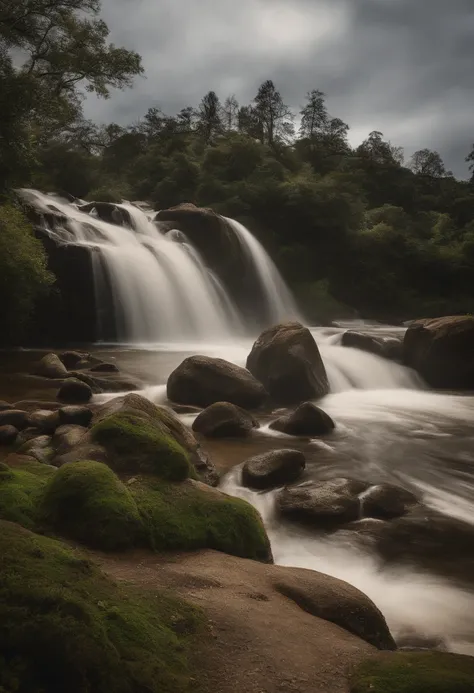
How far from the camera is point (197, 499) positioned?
5203mm

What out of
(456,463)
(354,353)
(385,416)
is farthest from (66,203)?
(456,463)

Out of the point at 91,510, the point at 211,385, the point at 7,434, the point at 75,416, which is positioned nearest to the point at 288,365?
the point at 211,385

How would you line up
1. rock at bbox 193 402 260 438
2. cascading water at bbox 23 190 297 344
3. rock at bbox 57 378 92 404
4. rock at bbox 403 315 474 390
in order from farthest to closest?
cascading water at bbox 23 190 297 344 < rock at bbox 403 315 474 390 < rock at bbox 57 378 92 404 < rock at bbox 193 402 260 438

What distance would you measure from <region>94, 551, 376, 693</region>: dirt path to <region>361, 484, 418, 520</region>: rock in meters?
3.00

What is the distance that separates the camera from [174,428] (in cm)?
790

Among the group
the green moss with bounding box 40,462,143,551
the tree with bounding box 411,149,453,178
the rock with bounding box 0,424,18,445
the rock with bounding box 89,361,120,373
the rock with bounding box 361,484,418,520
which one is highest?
the tree with bounding box 411,149,453,178

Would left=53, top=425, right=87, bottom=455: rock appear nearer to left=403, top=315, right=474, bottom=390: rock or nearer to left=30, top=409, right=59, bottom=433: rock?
left=30, top=409, right=59, bottom=433: rock

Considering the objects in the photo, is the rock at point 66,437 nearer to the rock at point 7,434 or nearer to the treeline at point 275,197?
the rock at point 7,434

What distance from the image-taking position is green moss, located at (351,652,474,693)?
274 centimetres

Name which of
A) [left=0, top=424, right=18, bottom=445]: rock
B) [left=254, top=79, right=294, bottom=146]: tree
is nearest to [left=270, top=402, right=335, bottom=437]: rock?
[left=0, top=424, right=18, bottom=445]: rock

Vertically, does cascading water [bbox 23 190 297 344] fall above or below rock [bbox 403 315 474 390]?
above

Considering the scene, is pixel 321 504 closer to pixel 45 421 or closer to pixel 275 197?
pixel 45 421

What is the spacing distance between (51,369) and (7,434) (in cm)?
621

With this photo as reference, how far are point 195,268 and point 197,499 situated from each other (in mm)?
22477
